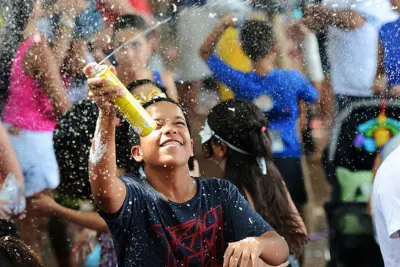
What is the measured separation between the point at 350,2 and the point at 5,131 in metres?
1.70

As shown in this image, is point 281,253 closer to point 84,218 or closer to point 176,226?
point 176,226

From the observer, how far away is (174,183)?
9.86 ft

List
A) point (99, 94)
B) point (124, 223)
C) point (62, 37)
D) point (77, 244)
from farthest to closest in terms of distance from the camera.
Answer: point (62, 37)
point (77, 244)
point (124, 223)
point (99, 94)

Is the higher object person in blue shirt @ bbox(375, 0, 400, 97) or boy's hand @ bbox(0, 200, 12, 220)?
person in blue shirt @ bbox(375, 0, 400, 97)

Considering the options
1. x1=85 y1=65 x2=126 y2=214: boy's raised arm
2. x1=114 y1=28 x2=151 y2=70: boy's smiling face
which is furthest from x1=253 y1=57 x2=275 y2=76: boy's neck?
x1=85 y1=65 x2=126 y2=214: boy's raised arm

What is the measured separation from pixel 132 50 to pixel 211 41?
0.37 m

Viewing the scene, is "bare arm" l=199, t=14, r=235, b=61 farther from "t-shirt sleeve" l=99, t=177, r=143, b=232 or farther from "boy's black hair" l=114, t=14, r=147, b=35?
"t-shirt sleeve" l=99, t=177, r=143, b=232

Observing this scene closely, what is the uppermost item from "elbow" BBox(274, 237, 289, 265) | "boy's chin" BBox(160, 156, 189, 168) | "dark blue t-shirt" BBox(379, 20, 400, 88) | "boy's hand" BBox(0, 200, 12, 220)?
"dark blue t-shirt" BBox(379, 20, 400, 88)

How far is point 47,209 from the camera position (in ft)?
12.8

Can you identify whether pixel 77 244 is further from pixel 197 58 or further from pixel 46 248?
pixel 197 58

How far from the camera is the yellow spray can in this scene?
8.59ft

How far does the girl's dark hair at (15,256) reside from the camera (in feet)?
8.55

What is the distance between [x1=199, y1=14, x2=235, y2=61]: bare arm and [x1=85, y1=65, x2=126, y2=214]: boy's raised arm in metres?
1.54

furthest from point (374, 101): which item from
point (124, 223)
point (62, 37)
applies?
point (124, 223)
